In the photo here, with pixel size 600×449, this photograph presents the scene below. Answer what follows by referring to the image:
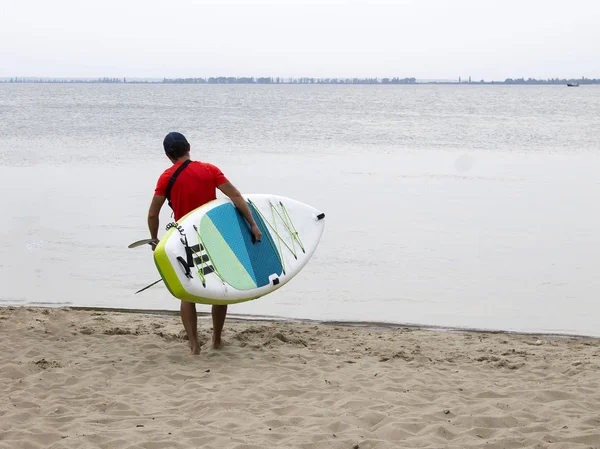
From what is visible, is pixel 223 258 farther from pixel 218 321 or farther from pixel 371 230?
pixel 371 230

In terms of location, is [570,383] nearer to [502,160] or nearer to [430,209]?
[430,209]

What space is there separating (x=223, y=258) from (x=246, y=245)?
0.23 meters

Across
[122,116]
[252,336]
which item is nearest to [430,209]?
[252,336]

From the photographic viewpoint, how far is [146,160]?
19.2 metres

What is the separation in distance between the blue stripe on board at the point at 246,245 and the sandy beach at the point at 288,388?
1.69ft

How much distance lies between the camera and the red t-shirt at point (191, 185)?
5.07 metres

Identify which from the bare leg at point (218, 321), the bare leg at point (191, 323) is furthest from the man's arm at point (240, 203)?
the bare leg at point (191, 323)

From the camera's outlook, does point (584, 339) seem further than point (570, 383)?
Yes

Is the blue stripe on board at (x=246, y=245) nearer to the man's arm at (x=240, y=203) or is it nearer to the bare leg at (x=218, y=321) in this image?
the man's arm at (x=240, y=203)

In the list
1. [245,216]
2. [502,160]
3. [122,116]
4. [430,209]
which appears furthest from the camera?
[122,116]

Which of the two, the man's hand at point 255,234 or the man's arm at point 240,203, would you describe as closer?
the man's arm at point 240,203

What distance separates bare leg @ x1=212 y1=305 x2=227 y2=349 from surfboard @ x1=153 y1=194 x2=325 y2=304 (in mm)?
102

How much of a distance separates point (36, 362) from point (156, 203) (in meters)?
1.26

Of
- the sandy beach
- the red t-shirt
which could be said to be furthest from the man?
the sandy beach
